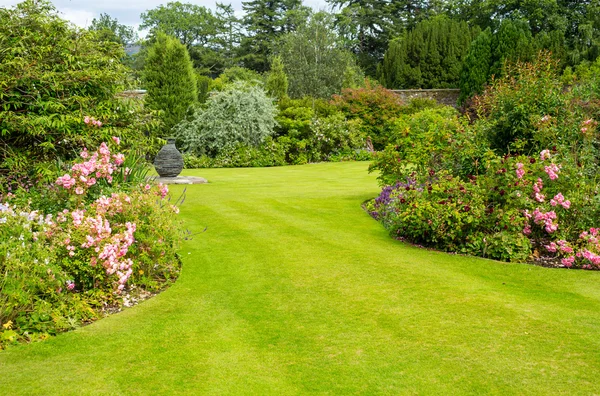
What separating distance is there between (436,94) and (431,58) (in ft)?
17.0

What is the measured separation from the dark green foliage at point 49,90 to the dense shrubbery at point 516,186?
402 centimetres

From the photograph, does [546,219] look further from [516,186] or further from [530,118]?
[530,118]

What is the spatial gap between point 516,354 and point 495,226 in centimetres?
312

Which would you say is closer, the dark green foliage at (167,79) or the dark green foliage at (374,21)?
the dark green foliage at (167,79)

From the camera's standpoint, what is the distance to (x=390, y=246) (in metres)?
7.40

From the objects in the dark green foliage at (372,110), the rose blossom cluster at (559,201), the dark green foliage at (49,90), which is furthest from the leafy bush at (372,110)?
the dark green foliage at (49,90)

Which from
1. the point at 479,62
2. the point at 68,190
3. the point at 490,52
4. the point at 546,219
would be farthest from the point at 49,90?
the point at 490,52

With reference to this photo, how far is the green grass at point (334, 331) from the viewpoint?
382 centimetres

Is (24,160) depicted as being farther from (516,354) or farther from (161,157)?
(161,157)

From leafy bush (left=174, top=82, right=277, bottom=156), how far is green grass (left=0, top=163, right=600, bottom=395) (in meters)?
12.0

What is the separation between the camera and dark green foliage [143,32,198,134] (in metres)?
19.9

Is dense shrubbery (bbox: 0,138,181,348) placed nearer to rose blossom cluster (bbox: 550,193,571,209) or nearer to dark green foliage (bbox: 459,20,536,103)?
rose blossom cluster (bbox: 550,193,571,209)

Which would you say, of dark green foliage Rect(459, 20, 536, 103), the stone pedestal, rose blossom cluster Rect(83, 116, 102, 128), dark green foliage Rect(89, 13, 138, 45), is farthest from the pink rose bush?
dark green foliage Rect(89, 13, 138, 45)

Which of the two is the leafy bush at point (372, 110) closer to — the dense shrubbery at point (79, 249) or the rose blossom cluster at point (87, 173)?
the dense shrubbery at point (79, 249)
